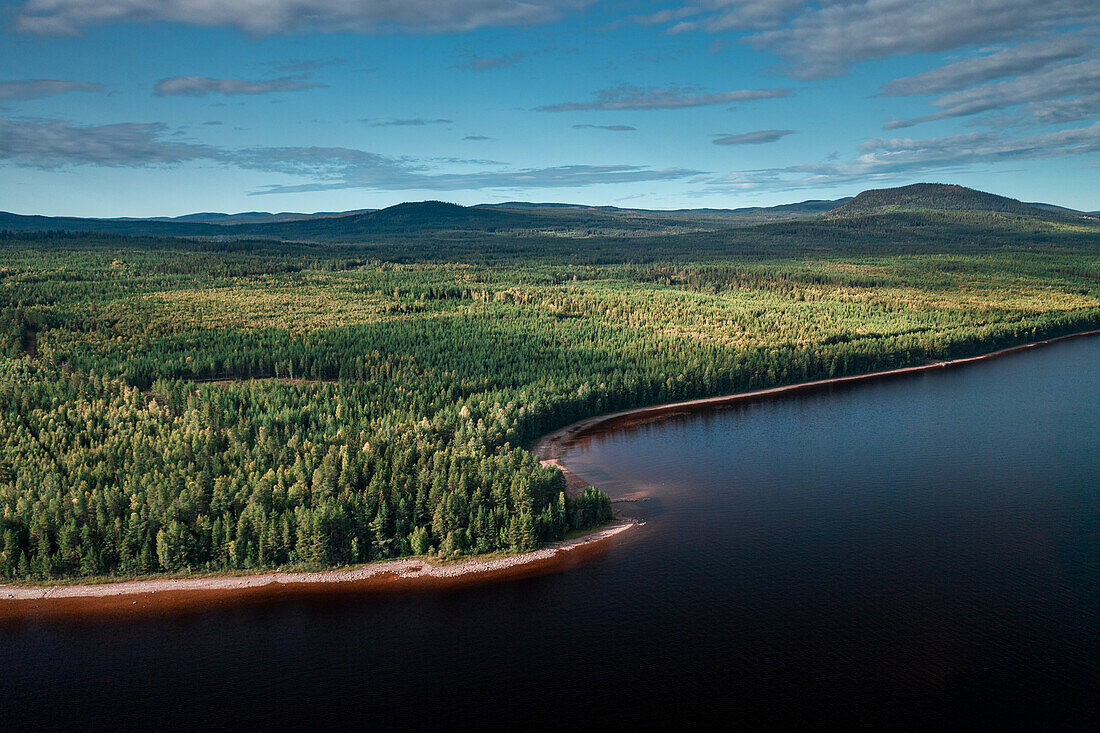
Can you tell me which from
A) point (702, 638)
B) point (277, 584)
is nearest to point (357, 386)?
point (277, 584)

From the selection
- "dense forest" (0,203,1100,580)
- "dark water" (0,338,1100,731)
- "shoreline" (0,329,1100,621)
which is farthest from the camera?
"dense forest" (0,203,1100,580)

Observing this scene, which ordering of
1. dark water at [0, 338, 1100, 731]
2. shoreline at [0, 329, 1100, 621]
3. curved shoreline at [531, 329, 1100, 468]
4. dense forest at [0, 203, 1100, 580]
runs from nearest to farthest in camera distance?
dark water at [0, 338, 1100, 731], shoreline at [0, 329, 1100, 621], dense forest at [0, 203, 1100, 580], curved shoreline at [531, 329, 1100, 468]

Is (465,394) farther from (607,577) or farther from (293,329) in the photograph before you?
(293,329)

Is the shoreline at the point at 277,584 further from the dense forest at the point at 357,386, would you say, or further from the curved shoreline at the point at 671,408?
the curved shoreline at the point at 671,408

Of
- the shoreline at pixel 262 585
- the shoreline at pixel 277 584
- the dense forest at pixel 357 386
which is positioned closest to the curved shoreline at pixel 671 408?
the dense forest at pixel 357 386

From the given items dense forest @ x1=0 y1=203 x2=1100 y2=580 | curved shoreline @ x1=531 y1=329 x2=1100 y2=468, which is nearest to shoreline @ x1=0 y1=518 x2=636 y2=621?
dense forest @ x1=0 y1=203 x2=1100 y2=580

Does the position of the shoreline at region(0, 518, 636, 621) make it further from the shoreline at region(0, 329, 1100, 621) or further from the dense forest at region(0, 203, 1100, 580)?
the dense forest at region(0, 203, 1100, 580)

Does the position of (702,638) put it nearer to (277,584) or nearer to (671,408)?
(277,584)
